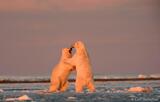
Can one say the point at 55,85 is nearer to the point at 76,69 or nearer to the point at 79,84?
the point at 79,84

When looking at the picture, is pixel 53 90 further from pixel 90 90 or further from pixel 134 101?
pixel 134 101

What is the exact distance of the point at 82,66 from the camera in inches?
1687

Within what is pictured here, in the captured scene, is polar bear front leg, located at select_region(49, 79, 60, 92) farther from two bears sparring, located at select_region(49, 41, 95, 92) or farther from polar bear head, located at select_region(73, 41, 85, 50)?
polar bear head, located at select_region(73, 41, 85, 50)

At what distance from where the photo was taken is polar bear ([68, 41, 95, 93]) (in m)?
42.8

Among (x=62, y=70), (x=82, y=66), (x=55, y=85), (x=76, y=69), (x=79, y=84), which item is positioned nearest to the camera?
(x=82, y=66)

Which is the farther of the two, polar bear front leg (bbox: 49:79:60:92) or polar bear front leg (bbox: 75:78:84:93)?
polar bear front leg (bbox: 49:79:60:92)

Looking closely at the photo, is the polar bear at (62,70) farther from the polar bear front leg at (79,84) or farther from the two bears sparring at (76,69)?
the polar bear front leg at (79,84)

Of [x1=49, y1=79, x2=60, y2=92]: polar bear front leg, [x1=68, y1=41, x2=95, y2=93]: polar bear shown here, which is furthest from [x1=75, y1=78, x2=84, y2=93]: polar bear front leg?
[x1=49, y1=79, x2=60, y2=92]: polar bear front leg

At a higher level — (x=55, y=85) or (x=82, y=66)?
(x=82, y=66)

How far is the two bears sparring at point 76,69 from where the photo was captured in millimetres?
42844

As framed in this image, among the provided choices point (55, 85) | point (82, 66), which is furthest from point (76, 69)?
point (55, 85)

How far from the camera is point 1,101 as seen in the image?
117 feet

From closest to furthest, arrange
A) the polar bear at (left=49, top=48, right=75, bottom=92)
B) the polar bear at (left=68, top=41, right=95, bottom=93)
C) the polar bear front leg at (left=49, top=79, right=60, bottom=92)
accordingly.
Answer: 1. the polar bear at (left=68, top=41, right=95, bottom=93)
2. the polar bear at (left=49, top=48, right=75, bottom=92)
3. the polar bear front leg at (left=49, top=79, right=60, bottom=92)

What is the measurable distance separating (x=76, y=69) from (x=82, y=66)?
73 cm
